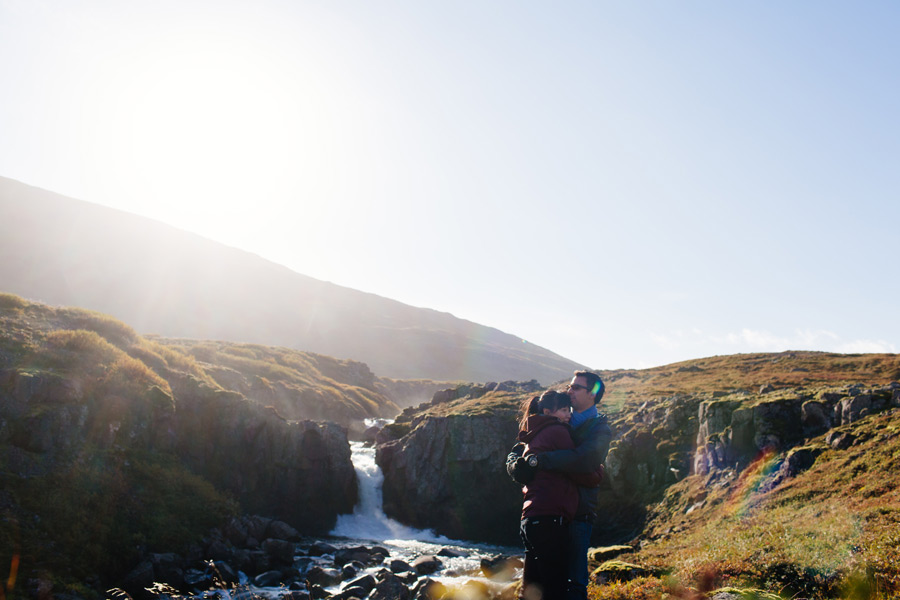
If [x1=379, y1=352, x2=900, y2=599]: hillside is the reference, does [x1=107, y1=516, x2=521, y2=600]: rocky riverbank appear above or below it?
below

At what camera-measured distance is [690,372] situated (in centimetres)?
7556

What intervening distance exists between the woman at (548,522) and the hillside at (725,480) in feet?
19.4

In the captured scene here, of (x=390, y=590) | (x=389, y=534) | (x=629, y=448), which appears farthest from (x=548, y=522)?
(x=389, y=534)

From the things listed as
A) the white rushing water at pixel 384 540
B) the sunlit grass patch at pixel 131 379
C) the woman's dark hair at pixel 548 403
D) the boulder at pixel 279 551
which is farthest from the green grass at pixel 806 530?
the sunlit grass patch at pixel 131 379

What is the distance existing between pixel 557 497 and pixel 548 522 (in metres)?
0.37

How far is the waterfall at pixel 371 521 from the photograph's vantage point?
140 feet

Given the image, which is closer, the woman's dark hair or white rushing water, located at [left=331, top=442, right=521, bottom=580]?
Answer: the woman's dark hair

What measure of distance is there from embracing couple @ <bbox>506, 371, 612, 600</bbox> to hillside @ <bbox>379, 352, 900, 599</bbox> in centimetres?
567

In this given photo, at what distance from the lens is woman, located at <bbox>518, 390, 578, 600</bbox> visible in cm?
686

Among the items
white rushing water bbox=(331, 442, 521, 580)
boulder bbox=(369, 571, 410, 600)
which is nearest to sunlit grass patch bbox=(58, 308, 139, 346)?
white rushing water bbox=(331, 442, 521, 580)

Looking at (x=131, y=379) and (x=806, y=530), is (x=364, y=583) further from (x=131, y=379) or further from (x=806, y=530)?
(x=131, y=379)

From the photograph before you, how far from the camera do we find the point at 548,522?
22.7 ft

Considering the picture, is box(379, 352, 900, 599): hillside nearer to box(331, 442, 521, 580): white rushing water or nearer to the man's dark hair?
box(331, 442, 521, 580): white rushing water

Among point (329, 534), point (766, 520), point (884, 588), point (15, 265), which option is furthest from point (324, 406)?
point (15, 265)
